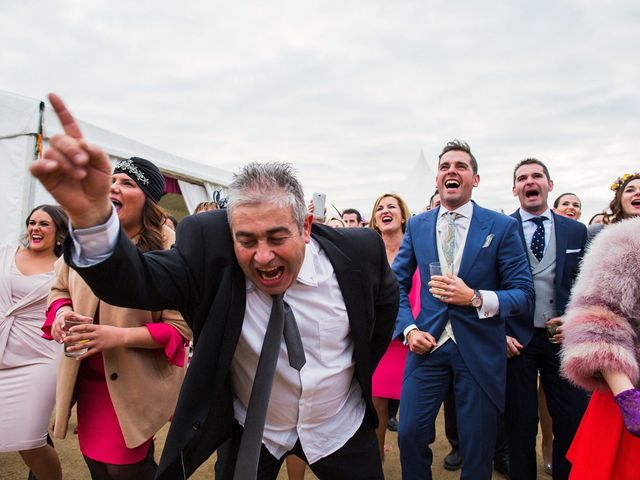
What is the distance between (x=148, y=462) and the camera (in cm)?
237

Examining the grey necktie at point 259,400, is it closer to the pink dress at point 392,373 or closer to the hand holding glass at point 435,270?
the hand holding glass at point 435,270

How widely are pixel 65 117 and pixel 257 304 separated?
3.32 ft

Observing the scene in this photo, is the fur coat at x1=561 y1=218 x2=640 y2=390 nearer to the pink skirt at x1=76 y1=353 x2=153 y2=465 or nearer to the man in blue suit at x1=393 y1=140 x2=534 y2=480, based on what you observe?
the man in blue suit at x1=393 y1=140 x2=534 y2=480

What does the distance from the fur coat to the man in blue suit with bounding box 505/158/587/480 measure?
91cm

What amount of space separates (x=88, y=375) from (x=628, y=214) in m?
3.82

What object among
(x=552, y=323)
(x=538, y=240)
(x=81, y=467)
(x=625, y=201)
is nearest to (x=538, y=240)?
(x=538, y=240)

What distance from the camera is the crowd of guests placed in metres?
1.65

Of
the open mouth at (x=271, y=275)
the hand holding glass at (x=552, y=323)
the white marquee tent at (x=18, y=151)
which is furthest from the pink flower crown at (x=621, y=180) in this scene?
the white marquee tent at (x=18, y=151)

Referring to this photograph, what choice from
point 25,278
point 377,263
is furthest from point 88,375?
point 377,263

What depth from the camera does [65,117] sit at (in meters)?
1.14

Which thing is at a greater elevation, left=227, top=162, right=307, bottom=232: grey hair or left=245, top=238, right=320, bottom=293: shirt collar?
left=227, top=162, right=307, bottom=232: grey hair

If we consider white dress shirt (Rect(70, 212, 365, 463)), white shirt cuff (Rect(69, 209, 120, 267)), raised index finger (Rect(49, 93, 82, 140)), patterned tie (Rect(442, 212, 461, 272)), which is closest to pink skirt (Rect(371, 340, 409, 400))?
patterned tie (Rect(442, 212, 461, 272))

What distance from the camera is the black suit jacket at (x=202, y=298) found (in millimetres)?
1385

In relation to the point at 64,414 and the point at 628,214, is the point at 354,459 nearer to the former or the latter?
the point at 64,414
